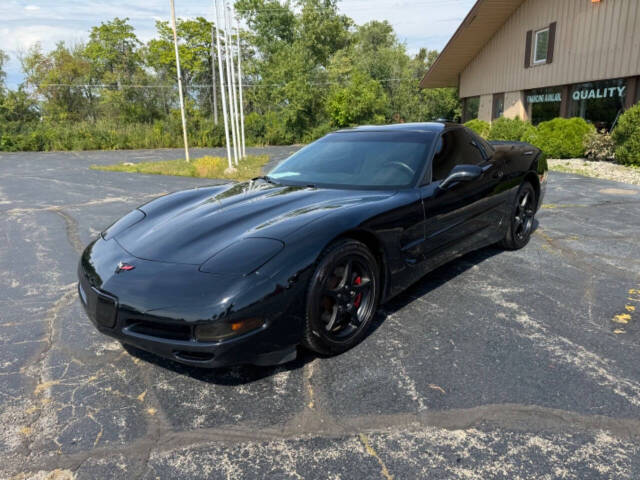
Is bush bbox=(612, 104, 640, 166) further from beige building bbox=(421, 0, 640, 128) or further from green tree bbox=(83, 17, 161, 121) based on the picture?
green tree bbox=(83, 17, 161, 121)

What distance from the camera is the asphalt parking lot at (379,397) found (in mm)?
1991

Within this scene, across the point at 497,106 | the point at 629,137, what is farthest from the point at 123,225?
the point at 497,106

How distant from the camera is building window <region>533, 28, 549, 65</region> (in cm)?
1687

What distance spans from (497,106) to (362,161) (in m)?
19.3

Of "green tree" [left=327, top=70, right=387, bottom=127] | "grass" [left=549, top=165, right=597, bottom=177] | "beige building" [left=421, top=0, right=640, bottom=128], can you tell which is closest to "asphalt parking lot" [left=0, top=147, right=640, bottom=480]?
"grass" [left=549, top=165, right=597, bottom=177]

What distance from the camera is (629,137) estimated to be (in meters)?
12.1

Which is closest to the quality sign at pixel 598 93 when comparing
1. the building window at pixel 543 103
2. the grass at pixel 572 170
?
the building window at pixel 543 103

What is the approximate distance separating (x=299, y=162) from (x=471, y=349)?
2.12 meters

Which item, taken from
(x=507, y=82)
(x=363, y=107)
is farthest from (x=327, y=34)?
(x=507, y=82)

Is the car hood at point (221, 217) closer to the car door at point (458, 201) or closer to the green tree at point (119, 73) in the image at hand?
the car door at point (458, 201)

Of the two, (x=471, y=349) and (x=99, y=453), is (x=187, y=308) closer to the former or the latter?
(x=99, y=453)

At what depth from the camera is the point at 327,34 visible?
44875mm

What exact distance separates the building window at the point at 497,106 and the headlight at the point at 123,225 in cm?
1980

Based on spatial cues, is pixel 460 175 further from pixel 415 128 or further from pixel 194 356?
pixel 194 356
